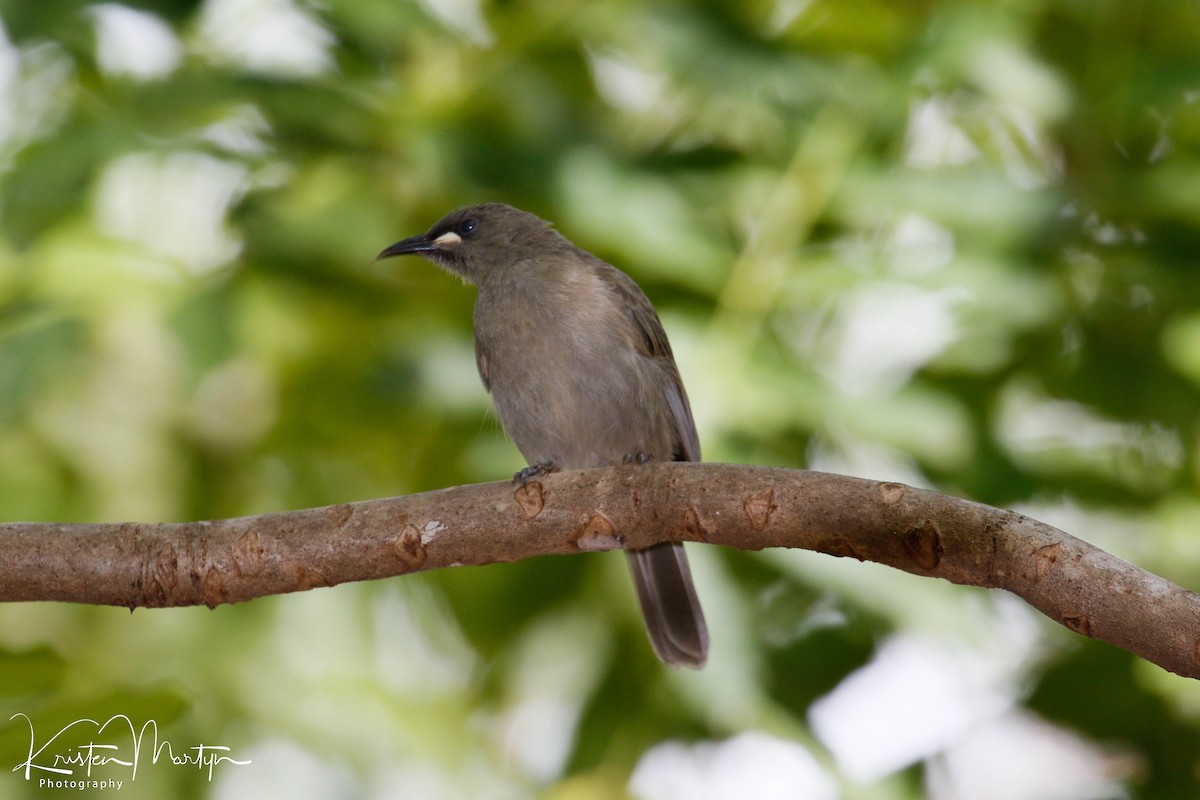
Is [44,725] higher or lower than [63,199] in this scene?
higher

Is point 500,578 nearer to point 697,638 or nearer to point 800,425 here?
point 697,638

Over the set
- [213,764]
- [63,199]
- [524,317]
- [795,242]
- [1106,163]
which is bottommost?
[213,764]

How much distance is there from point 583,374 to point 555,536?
5.39 ft

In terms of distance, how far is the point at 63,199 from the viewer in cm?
443

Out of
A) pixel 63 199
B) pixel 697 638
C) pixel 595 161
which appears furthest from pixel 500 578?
pixel 63 199

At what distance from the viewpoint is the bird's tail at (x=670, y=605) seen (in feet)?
15.1

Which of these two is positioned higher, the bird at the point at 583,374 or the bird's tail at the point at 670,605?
the bird at the point at 583,374

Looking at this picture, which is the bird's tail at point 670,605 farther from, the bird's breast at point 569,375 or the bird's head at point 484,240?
the bird's head at point 484,240

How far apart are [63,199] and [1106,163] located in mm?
4217

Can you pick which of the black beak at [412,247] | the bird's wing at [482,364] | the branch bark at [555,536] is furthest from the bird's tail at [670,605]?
the black beak at [412,247]
